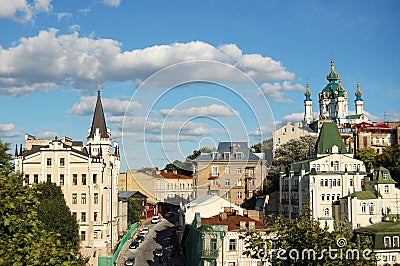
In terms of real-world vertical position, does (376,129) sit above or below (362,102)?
below

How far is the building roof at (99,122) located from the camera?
62.5m

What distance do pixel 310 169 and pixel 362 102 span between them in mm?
A: 78095

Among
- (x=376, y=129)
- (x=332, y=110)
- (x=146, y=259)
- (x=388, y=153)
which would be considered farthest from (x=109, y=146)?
(x=332, y=110)

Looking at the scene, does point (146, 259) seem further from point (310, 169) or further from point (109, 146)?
point (310, 169)

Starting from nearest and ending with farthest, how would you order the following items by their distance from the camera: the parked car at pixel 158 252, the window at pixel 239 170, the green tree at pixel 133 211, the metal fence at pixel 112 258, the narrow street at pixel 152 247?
the metal fence at pixel 112 258, the narrow street at pixel 152 247, the parked car at pixel 158 252, the green tree at pixel 133 211, the window at pixel 239 170

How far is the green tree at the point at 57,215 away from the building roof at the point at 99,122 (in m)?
9.54

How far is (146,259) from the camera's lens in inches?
2249

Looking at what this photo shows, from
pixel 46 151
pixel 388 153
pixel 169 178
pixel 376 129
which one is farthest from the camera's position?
pixel 376 129

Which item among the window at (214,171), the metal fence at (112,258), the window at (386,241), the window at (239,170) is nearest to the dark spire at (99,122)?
the metal fence at (112,258)

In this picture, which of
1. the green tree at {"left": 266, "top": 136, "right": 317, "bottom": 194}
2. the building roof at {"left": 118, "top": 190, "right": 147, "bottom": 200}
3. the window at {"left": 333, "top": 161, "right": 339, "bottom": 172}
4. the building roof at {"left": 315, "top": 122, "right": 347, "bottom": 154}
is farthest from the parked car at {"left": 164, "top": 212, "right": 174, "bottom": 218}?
the window at {"left": 333, "top": 161, "right": 339, "bottom": 172}

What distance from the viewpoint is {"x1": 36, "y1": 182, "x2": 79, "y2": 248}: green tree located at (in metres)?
50.3

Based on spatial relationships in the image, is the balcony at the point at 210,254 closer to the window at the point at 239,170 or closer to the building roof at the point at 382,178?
the building roof at the point at 382,178

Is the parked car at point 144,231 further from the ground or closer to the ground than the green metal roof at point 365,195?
closer to the ground

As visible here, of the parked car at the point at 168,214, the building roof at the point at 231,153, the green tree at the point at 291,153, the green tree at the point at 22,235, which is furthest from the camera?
the parked car at the point at 168,214
